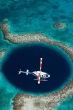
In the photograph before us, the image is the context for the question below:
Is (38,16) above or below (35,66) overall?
above

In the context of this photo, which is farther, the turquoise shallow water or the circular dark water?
the turquoise shallow water

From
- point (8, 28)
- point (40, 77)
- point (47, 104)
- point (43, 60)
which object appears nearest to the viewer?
point (47, 104)

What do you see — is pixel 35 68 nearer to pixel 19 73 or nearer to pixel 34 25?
pixel 19 73

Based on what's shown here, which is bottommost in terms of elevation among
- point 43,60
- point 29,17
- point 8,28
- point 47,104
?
point 47,104

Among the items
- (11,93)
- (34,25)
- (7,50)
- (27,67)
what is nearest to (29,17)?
(34,25)

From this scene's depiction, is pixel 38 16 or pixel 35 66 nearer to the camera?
pixel 35 66

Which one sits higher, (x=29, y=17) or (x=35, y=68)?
(x=29, y=17)
